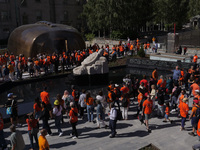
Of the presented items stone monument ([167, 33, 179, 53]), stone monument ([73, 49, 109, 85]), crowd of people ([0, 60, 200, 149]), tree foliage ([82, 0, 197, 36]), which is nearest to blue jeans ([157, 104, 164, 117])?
crowd of people ([0, 60, 200, 149])

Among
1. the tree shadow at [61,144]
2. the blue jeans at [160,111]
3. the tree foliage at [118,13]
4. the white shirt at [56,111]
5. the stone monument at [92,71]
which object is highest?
the tree foliage at [118,13]

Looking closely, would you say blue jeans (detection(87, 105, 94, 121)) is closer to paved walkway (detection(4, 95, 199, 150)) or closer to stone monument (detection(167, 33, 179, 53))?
paved walkway (detection(4, 95, 199, 150))

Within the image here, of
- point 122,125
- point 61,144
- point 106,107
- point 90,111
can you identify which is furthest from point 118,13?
point 61,144

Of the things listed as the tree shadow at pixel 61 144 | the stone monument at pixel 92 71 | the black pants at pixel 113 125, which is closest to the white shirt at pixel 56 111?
the tree shadow at pixel 61 144

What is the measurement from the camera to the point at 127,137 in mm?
8805

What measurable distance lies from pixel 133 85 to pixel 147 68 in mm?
11007

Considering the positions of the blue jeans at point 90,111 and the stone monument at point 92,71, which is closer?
the blue jeans at point 90,111

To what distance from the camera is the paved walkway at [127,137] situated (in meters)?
8.14

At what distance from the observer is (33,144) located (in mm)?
8211

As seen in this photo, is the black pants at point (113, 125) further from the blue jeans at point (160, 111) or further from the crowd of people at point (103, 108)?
the blue jeans at point (160, 111)

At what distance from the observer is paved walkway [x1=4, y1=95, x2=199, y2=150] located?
8.14m

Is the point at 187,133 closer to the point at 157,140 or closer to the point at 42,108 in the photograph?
the point at 157,140

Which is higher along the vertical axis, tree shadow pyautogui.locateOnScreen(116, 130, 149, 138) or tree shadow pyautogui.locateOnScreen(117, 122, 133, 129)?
tree shadow pyautogui.locateOnScreen(117, 122, 133, 129)

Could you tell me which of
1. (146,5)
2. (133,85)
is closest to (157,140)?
(133,85)
